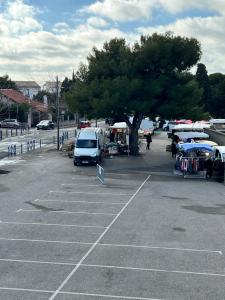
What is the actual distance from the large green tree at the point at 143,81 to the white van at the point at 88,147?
383cm

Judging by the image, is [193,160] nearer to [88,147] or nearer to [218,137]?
[88,147]

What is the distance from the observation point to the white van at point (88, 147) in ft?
139

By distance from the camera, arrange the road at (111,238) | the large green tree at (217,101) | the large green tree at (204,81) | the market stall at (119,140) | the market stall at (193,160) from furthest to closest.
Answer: the large green tree at (217,101) < the large green tree at (204,81) < the market stall at (119,140) < the market stall at (193,160) < the road at (111,238)

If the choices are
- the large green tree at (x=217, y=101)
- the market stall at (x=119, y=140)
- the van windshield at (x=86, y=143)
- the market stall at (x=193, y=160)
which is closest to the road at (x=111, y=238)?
the market stall at (x=193, y=160)

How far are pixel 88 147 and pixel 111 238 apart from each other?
25.2 meters

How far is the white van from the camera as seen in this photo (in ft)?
139

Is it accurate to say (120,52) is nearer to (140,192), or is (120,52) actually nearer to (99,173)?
(99,173)

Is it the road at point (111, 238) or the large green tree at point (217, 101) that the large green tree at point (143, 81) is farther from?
the large green tree at point (217, 101)

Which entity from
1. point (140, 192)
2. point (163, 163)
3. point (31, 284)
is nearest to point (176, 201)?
point (140, 192)

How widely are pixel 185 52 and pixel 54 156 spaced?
14.8 m

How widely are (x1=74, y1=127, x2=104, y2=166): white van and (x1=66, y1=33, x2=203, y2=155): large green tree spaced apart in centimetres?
383

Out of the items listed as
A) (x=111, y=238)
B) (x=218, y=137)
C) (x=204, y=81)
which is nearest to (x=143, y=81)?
(x=218, y=137)

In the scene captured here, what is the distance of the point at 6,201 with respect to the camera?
2609 centimetres

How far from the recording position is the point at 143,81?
159ft
